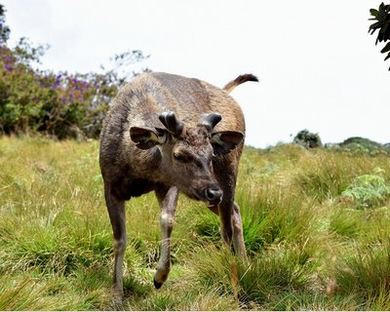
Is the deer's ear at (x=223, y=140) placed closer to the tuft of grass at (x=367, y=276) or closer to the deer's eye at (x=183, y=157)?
the deer's eye at (x=183, y=157)

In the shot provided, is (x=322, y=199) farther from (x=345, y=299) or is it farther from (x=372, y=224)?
(x=345, y=299)

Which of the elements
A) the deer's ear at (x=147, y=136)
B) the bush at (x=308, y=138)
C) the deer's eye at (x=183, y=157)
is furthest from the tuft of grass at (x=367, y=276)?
the bush at (x=308, y=138)

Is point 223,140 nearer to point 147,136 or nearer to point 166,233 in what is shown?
point 147,136

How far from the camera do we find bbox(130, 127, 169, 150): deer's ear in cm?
543

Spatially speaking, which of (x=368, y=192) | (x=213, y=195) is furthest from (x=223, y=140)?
(x=368, y=192)

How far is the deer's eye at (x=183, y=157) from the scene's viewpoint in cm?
519

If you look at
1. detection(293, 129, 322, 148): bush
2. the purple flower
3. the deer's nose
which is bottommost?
the deer's nose

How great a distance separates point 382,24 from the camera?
4824 millimetres

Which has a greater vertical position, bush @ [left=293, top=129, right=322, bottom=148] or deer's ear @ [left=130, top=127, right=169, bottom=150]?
bush @ [left=293, top=129, right=322, bottom=148]

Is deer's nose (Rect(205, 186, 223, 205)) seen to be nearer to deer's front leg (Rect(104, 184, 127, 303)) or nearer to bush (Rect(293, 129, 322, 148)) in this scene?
deer's front leg (Rect(104, 184, 127, 303))

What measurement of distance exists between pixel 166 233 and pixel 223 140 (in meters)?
0.87

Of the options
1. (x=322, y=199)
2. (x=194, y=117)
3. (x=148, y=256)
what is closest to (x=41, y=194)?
(x=148, y=256)

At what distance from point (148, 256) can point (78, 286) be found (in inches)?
45.0

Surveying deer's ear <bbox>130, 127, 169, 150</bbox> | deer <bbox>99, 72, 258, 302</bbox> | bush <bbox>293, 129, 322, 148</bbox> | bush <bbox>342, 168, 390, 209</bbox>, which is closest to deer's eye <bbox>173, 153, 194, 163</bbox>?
deer <bbox>99, 72, 258, 302</bbox>
